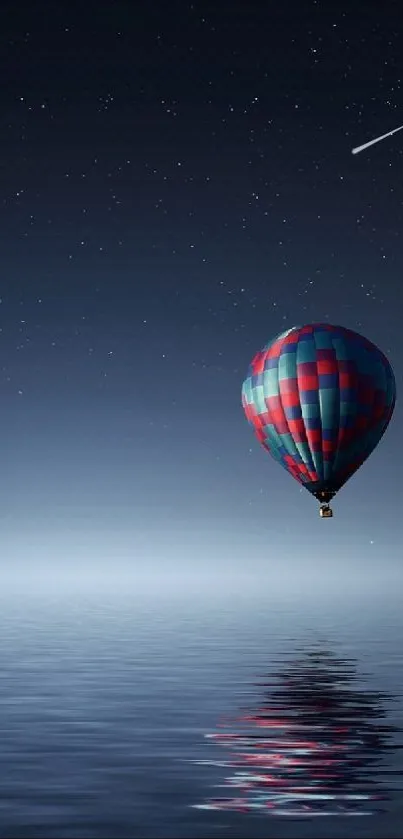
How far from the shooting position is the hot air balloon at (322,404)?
5747cm

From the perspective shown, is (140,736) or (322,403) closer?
(140,736)

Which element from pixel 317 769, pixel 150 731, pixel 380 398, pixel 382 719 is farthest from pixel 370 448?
pixel 317 769

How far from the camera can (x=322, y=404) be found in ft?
189

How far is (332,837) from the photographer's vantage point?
2012 centimetres

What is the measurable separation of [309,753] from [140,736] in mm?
5920

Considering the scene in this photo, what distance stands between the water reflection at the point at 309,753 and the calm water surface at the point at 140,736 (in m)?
0.36

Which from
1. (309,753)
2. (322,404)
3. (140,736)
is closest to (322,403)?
(322,404)

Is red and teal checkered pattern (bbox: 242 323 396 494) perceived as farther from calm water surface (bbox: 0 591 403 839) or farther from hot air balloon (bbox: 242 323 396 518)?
calm water surface (bbox: 0 591 403 839)

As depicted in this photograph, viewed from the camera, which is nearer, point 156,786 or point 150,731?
point 156,786

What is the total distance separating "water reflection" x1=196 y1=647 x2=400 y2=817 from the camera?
23.2 meters

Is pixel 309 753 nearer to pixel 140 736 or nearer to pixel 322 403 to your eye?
pixel 140 736

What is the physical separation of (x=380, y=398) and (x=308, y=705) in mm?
20568

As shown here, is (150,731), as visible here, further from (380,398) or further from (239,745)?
(380,398)

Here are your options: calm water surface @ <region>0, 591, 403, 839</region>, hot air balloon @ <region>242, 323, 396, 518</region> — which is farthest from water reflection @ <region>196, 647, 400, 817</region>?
hot air balloon @ <region>242, 323, 396, 518</region>
